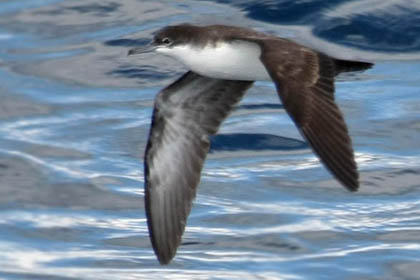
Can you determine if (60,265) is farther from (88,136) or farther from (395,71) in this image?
(395,71)

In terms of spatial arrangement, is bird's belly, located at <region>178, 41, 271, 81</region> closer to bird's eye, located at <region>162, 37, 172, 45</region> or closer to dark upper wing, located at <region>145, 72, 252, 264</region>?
Answer: bird's eye, located at <region>162, 37, 172, 45</region>

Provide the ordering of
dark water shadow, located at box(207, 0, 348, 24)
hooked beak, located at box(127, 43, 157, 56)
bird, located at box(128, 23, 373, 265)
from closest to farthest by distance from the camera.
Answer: bird, located at box(128, 23, 373, 265) < hooked beak, located at box(127, 43, 157, 56) < dark water shadow, located at box(207, 0, 348, 24)

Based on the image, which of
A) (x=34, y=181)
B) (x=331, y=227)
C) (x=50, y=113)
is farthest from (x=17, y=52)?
(x=331, y=227)

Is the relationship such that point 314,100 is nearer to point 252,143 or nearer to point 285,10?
point 252,143

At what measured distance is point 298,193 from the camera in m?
13.3

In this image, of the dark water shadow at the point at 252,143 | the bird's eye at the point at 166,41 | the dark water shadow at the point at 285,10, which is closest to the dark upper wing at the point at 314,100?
the bird's eye at the point at 166,41

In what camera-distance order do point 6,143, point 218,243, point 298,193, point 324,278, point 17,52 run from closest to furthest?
point 324,278 < point 218,243 < point 298,193 < point 6,143 < point 17,52

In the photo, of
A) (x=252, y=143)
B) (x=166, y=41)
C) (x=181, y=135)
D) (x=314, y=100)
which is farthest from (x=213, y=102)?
(x=252, y=143)

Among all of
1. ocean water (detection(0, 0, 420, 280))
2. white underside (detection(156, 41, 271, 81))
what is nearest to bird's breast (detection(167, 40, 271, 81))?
white underside (detection(156, 41, 271, 81))

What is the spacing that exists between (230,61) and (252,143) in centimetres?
407

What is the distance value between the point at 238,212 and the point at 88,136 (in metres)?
2.17

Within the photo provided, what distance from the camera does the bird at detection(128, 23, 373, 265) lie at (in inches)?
352

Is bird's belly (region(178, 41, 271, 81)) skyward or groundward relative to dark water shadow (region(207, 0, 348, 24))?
skyward

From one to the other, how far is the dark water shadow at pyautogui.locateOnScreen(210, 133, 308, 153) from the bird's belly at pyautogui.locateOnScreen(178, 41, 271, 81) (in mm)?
3907
